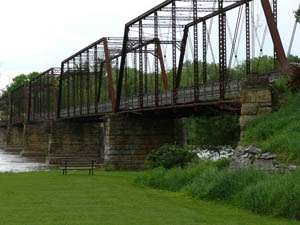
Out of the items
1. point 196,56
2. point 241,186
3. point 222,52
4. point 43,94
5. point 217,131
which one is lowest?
point 241,186

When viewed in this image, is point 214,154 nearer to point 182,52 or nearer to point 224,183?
point 182,52

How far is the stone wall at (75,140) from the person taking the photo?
78125mm

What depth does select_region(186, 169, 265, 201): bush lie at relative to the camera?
22109mm

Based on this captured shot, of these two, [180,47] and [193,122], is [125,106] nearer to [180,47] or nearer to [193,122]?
[180,47]

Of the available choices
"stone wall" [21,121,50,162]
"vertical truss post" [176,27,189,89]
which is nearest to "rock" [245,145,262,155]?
"vertical truss post" [176,27,189,89]

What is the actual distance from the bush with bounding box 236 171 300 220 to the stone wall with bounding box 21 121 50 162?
81.8m

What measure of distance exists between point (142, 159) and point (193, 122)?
3930cm

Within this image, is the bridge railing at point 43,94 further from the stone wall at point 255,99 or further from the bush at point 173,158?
the stone wall at point 255,99

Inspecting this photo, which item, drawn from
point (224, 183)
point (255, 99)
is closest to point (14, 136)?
point (255, 99)

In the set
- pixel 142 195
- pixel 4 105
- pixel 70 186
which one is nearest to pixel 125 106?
pixel 70 186

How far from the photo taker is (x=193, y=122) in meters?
91.1

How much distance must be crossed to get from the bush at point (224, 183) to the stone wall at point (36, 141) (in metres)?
78.0

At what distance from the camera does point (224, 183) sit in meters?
22.9

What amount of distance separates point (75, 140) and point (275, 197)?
203 ft
